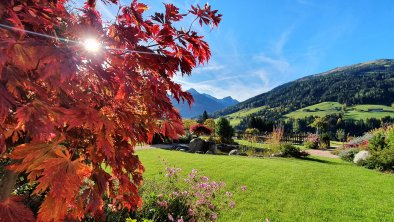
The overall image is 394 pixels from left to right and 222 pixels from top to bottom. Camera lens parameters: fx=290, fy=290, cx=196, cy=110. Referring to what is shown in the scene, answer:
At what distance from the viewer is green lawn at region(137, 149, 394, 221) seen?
6672mm

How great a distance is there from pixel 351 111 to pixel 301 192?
510 ft

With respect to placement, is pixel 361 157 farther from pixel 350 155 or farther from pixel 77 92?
pixel 77 92

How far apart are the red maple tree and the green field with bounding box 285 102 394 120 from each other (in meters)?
142

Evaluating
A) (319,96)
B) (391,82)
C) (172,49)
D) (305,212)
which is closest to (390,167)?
(305,212)

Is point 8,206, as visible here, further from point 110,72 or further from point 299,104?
point 299,104

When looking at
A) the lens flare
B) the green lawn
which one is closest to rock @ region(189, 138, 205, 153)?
the green lawn

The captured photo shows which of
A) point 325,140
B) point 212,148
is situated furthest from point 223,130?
point 325,140

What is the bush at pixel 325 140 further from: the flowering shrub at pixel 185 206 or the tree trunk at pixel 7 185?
the tree trunk at pixel 7 185

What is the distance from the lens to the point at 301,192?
Answer: 8789 millimetres

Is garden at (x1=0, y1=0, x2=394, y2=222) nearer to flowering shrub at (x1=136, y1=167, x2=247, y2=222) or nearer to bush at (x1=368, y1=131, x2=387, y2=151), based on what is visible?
flowering shrub at (x1=136, y1=167, x2=247, y2=222)

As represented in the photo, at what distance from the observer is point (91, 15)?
1870 mm

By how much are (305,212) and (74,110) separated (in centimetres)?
666

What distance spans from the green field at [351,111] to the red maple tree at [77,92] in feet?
466

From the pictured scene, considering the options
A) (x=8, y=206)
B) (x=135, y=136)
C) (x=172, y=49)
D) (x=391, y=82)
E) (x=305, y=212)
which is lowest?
(x=305, y=212)
